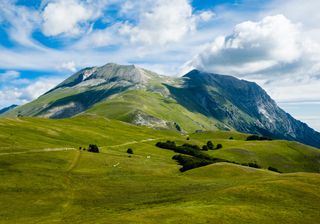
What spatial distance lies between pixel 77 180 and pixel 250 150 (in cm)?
12364

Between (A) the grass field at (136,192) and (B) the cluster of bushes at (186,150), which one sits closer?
(A) the grass field at (136,192)

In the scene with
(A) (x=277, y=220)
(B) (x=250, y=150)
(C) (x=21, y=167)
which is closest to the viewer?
(A) (x=277, y=220)

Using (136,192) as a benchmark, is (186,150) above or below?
above

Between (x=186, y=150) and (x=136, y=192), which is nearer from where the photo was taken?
(x=136, y=192)

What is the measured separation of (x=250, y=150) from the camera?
189 m

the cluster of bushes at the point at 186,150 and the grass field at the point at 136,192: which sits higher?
the cluster of bushes at the point at 186,150

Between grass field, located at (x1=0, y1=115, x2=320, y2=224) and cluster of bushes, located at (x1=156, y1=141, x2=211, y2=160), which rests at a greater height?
cluster of bushes, located at (x1=156, y1=141, x2=211, y2=160)

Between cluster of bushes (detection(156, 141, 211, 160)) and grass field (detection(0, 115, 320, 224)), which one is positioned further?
cluster of bushes (detection(156, 141, 211, 160))

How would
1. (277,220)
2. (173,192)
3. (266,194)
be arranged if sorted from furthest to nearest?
(173,192) → (266,194) → (277,220)

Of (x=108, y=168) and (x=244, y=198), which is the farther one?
(x=108, y=168)

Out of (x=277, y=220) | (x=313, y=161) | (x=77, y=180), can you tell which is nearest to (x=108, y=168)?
(x=77, y=180)

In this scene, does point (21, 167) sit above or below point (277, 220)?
above

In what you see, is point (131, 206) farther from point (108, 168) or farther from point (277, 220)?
point (108, 168)

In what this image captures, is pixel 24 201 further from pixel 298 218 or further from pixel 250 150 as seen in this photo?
pixel 250 150
